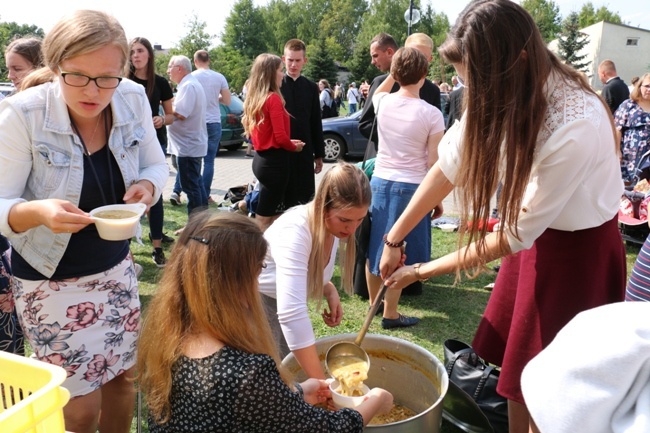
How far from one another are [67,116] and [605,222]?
1699 millimetres

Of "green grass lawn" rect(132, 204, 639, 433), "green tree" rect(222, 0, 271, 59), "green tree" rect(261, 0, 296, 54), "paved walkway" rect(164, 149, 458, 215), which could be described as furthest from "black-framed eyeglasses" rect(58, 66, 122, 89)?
"green tree" rect(261, 0, 296, 54)

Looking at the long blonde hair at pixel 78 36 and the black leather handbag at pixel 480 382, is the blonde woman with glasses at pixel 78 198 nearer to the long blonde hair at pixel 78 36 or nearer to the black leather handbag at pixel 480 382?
the long blonde hair at pixel 78 36

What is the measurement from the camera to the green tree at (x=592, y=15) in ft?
215

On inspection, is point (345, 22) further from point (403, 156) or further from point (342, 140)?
point (403, 156)

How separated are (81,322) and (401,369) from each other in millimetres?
1276

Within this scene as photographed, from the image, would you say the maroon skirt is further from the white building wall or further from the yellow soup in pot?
the white building wall

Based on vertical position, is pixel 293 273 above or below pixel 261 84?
below

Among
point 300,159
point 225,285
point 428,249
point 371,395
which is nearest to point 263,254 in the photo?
point 225,285

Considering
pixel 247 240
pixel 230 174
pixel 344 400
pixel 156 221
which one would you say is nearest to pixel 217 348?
pixel 247 240

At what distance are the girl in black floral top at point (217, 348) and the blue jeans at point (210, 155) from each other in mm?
4564

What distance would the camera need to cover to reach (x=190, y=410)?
4.59 feet

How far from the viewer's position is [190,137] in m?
5.33

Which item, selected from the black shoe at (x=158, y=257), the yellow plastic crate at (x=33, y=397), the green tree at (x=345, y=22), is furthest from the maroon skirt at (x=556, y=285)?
the green tree at (x=345, y=22)

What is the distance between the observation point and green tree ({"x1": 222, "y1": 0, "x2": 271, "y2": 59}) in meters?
56.8
